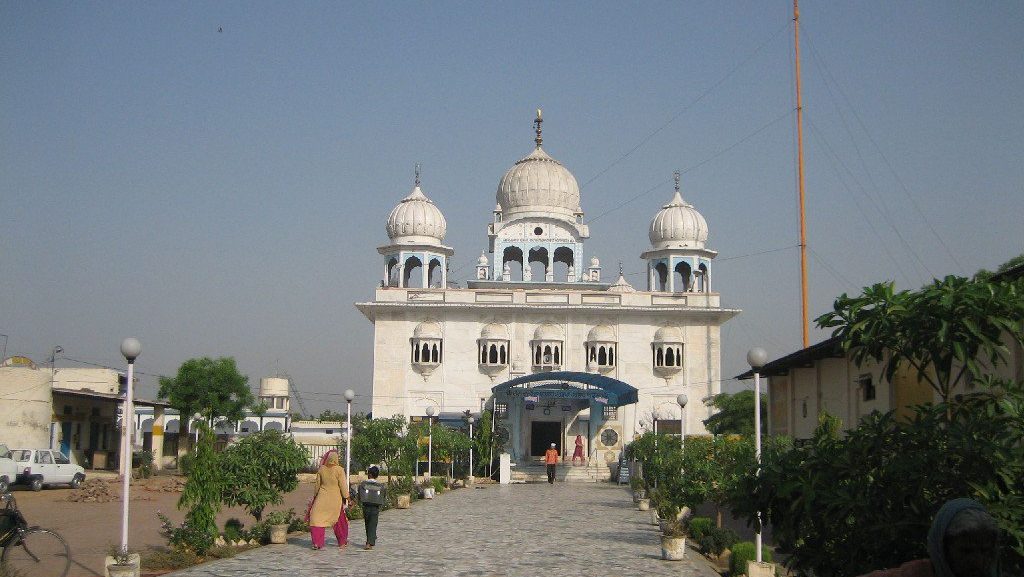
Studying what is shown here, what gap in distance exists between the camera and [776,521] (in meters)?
7.05

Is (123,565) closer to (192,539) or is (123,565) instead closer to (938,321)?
(192,539)

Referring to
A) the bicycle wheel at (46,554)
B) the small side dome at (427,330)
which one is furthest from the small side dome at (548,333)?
the bicycle wheel at (46,554)

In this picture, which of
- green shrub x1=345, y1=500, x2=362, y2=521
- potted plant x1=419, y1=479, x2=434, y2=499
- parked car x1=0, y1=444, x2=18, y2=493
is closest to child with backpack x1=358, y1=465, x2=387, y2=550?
green shrub x1=345, y1=500, x2=362, y2=521

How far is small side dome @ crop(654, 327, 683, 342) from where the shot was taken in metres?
45.8

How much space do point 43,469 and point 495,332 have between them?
20164mm

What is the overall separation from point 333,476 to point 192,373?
30.8m

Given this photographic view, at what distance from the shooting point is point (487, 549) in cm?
1571

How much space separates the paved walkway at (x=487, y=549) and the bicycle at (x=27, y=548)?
1.43m

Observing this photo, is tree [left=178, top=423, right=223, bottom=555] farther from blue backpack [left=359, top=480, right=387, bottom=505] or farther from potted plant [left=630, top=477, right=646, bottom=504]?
potted plant [left=630, top=477, right=646, bottom=504]

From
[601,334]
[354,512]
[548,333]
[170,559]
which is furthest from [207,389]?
[170,559]

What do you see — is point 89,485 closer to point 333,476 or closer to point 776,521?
point 333,476

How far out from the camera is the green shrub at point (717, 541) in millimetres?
16266

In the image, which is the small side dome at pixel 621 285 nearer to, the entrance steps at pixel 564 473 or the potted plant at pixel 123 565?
the entrance steps at pixel 564 473

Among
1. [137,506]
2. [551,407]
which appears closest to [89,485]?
[137,506]
